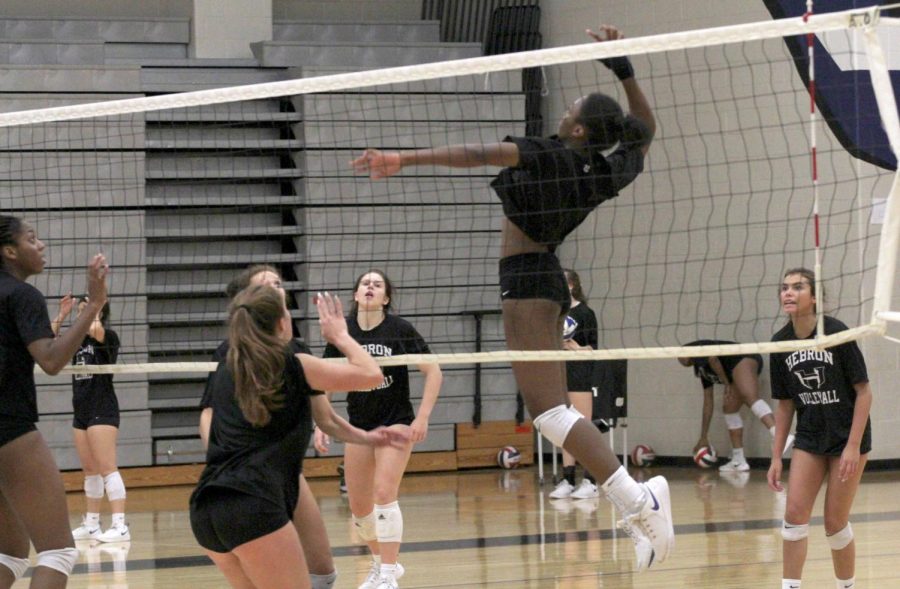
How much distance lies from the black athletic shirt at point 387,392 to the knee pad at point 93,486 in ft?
9.19

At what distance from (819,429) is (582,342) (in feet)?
17.3

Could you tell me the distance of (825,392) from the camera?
5.99m

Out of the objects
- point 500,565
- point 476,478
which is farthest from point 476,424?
point 500,565

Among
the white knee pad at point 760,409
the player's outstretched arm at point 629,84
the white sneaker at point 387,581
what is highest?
the player's outstretched arm at point 629,84

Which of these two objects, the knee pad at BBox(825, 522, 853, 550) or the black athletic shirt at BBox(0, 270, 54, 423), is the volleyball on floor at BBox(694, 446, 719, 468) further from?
the black athletic shirt at BBox(0, 270, 54, 423)

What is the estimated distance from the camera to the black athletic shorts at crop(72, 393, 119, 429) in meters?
9.20

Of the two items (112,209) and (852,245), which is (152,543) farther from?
(852,245)

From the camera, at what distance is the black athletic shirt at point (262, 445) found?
436cm

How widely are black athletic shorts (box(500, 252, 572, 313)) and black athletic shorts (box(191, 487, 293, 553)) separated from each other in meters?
1.37

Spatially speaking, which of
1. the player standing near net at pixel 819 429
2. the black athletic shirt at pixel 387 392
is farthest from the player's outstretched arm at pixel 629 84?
the black athletic shirt at pixel 387 392

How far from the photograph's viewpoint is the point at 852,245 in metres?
11.8

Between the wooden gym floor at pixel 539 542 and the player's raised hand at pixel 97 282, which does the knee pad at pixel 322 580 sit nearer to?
the player's raised hand at pixel 97 282

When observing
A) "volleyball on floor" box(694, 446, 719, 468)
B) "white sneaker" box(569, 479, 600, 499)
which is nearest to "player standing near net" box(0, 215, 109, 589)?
"white sneaker" box(569, 479, 600, 499)

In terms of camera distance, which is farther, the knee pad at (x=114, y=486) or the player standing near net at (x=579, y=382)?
the player standing near net at (x=579, y=382)
